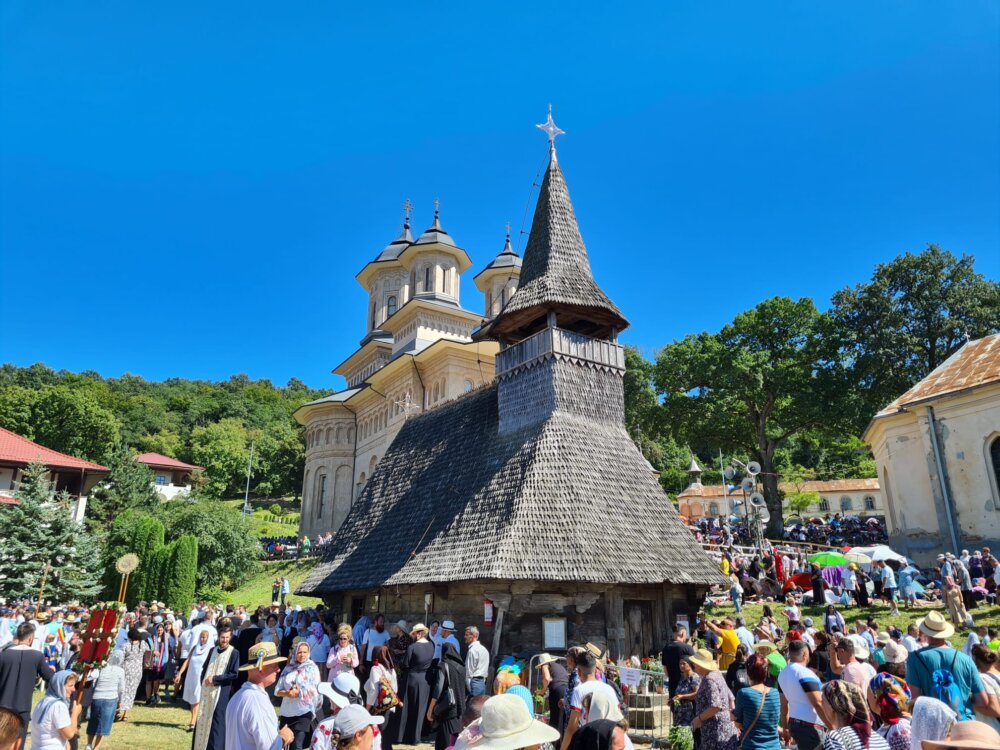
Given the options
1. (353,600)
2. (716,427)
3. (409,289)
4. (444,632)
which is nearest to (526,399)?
(353,600)

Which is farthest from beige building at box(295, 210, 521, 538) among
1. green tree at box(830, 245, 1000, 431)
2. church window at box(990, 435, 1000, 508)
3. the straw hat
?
the straw hat

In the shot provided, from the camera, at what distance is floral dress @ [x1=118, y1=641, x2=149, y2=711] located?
482 inches

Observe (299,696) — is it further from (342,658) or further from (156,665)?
(156,665)

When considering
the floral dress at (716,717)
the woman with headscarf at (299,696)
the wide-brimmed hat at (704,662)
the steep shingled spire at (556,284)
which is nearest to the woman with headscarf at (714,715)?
the floral dress at (716,717)

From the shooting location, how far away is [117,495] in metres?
43.1

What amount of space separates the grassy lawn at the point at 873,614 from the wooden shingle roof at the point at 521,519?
3.81m

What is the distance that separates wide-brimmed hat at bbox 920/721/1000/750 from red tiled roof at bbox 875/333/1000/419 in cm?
2368

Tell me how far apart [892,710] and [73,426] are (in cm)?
6772

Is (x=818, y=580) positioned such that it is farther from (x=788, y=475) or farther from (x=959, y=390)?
(x=788, y=475)

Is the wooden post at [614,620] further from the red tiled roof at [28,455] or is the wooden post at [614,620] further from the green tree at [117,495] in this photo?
the red tiled roof at [28,455]

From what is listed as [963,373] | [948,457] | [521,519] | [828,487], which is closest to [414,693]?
[521,519]

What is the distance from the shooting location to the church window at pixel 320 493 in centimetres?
4897

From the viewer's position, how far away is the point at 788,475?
218 feet

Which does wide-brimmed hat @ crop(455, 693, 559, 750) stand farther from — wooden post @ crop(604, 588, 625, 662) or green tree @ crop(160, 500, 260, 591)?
green tree @ crop(160, 500, 260, 591)
